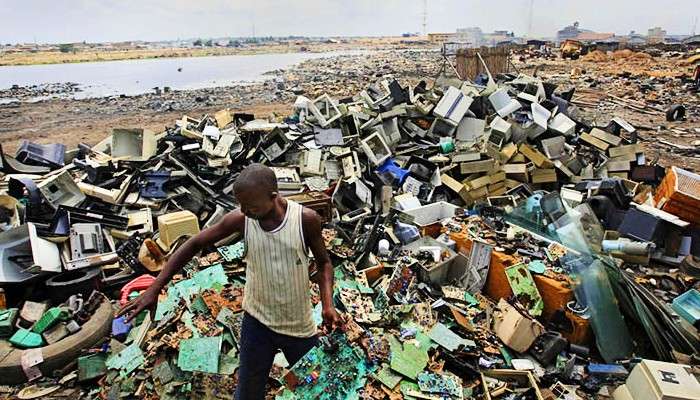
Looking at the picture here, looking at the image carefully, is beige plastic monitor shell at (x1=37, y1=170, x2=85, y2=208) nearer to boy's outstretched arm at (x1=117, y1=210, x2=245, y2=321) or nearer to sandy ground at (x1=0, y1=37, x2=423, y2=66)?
boy's outstretched arm at (x1=117, y1=210, x2=245, y2=321)

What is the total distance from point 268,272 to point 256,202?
42 centimetres

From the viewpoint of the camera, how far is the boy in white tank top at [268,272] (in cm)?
202

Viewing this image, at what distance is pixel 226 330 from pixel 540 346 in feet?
8.81

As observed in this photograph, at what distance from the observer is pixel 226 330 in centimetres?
357

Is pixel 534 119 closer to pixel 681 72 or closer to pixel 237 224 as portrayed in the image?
pixel 237 224

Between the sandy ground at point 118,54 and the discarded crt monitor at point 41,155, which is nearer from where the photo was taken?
the discarded crt monitor at point 41,155

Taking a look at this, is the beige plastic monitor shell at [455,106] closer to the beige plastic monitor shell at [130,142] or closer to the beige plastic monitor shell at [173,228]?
the beige plastic monitor shell at [173,228]

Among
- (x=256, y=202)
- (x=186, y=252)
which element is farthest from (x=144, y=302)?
(x=256, y=202)

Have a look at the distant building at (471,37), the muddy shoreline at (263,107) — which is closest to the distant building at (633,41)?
the distant building at (471,37)

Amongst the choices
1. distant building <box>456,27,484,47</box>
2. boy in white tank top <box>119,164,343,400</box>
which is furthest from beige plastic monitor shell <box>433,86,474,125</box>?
distant building <box>456,27,484,47</box>

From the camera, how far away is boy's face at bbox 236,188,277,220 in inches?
76.2

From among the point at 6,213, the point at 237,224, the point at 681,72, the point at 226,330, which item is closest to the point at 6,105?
the point at 6,213

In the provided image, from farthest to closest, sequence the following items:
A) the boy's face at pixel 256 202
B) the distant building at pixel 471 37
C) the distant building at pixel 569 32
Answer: the distant building at pixel 569 32
the distant building at pixel 471 37
the boy's face at pixel 256 202

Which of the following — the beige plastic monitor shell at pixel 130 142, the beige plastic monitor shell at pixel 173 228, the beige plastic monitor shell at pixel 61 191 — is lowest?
the beige plastic monitor shell at pixel 173 228
